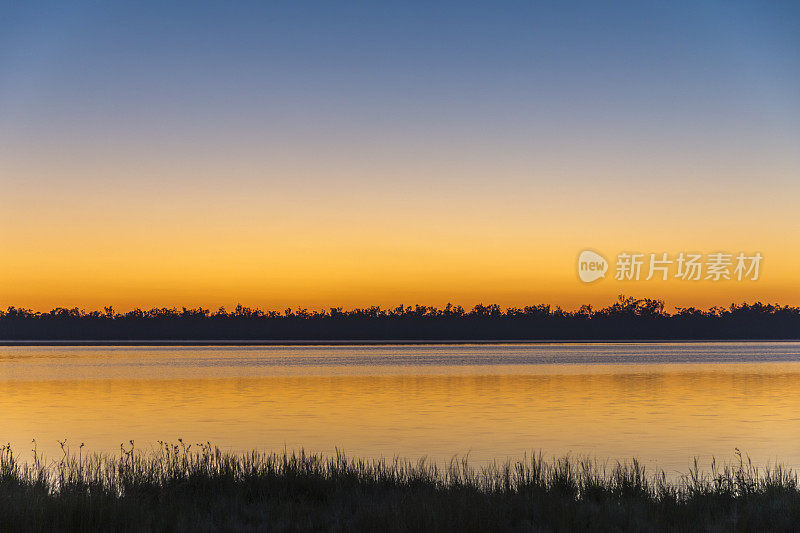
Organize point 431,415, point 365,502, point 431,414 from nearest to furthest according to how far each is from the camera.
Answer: point 365,502 → point 431,415 → point 431,414

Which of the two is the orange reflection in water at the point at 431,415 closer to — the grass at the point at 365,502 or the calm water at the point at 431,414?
the calm water at the point at 431,414

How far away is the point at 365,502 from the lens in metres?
15.0

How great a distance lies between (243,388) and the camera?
54.6m

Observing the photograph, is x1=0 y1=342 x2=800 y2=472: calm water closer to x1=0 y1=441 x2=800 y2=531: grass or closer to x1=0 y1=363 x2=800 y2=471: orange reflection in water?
x1=0 y1=363 x2=800 y2=471: orange reflection in water

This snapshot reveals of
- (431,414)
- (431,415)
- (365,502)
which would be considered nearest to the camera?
(365,502)

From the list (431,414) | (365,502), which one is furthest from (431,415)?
(365,502)

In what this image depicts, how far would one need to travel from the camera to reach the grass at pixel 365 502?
13.5 m

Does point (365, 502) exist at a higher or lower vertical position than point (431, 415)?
higher

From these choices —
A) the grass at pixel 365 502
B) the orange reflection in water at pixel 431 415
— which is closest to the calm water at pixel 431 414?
the orange reflection in water at pixel 431 415

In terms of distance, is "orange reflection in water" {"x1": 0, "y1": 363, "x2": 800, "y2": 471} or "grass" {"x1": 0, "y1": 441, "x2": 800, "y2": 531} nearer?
"grass" {"x1": 0, "y1": 441, "x2": 800, "y2": 531}

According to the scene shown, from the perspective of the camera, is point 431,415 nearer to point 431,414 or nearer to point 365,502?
point 431,414

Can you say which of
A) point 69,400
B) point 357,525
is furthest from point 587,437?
point 69,400

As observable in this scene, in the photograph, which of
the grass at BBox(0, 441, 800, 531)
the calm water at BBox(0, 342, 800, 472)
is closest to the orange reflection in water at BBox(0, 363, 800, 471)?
the calm water at BBox(0, 342, 800, 472)

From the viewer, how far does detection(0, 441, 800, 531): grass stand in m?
13.5
